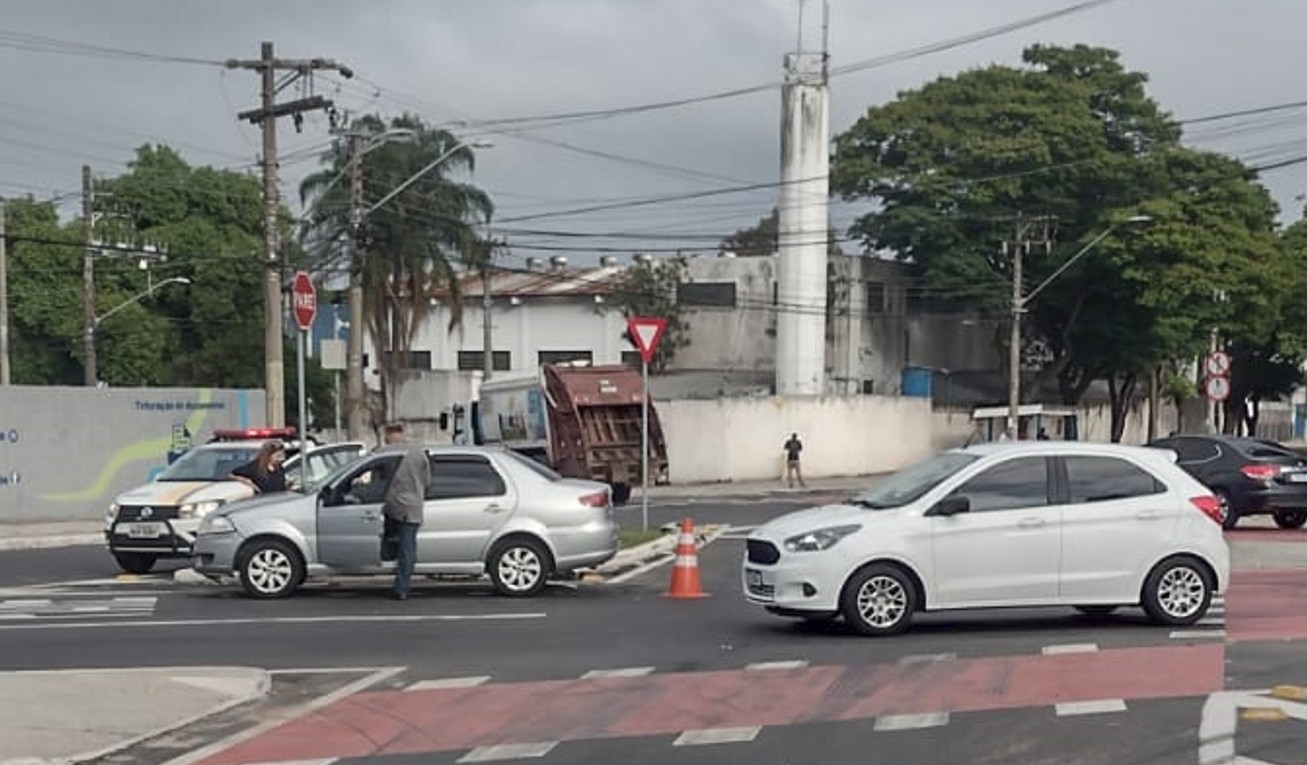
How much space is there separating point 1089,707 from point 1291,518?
64.4ft

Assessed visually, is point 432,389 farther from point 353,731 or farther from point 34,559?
point 353,731

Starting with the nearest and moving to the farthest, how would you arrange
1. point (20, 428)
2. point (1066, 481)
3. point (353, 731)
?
point (353, 731) → point (1066, 481) → point (20, 428)

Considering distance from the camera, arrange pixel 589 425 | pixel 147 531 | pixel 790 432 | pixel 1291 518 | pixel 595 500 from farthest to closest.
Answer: pixel 790 432, pixel 589 425, pixel 1291 518, pixel 147 531, pixel 595 500

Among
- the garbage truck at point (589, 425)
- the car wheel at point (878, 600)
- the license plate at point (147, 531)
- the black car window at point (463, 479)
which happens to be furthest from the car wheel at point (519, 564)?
the garbage truck at point (589, 425)

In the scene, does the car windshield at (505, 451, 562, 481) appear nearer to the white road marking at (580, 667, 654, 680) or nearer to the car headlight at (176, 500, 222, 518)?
the car headlight at (176, 500, 222, 518)

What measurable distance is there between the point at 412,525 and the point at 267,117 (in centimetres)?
1926

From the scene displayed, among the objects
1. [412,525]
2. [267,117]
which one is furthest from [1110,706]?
[267,117]

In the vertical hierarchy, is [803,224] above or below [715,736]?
above

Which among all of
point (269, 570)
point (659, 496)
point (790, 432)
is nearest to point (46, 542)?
point (269, 570)

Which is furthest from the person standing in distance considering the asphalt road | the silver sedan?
the silver sedan

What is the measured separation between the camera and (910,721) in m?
→ 10.3

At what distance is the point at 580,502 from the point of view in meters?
17.7

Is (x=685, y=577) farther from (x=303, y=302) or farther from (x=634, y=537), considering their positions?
(x=634, y=537)

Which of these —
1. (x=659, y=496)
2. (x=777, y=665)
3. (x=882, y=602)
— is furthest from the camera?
(x=659, y=496)
